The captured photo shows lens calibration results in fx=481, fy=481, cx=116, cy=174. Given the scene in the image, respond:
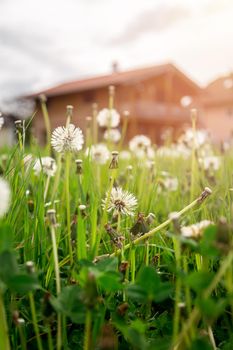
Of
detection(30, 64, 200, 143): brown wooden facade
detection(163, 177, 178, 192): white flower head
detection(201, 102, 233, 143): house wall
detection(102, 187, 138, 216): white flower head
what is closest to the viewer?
detection(102, 187, 138, 216): white flower head

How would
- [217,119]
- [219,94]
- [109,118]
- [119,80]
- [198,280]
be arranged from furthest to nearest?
[217,119] < [219,94] < [119,80] < [109,118] < [198,280]

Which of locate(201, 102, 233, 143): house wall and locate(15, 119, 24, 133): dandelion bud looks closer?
locate(15, 119, 24, 133): dandelion bud

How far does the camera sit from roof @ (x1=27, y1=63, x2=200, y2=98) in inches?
906

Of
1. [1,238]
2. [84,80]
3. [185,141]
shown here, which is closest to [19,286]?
[1,238]

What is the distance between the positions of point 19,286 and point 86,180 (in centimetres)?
84

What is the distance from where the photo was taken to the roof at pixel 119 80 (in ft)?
75.5

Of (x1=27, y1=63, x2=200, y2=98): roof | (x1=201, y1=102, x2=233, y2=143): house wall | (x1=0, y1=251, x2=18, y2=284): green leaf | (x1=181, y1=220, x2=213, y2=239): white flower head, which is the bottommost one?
(x1=0, y1=251, x2=18, y2=284): green leaf

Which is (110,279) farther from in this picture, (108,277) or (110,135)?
(110,135)

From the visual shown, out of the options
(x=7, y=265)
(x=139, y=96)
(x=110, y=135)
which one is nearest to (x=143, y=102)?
(x=139, y=96)

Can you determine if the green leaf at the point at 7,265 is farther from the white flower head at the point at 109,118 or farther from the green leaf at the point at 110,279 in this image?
the white flower head at the point at 109,118

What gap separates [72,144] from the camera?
1209 millimetres

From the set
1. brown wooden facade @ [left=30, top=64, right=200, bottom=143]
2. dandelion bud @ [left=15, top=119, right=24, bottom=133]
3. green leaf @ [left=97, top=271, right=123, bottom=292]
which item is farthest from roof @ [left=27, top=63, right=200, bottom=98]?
green leaf @ [left=97, top=271, right=123, bottom=292]

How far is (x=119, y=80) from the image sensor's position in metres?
22.8

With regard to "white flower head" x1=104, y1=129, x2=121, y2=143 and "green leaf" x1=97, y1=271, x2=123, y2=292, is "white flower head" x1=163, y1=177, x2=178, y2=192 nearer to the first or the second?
"white flower head" x1=104, y1=129, x2=121, y2=143
